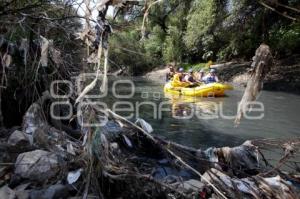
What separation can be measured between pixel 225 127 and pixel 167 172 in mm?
6120

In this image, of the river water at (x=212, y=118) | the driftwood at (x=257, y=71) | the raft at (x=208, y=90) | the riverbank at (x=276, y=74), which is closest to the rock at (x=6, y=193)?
the driftwood at (x=257, y=71)

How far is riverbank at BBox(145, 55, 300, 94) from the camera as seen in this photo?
2222 centimetres

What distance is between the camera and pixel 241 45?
27781 millimetres

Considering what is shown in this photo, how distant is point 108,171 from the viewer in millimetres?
4609

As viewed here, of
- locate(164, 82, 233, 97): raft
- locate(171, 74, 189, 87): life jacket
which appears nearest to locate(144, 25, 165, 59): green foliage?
locate(171, 74, 189, 87): life jacket

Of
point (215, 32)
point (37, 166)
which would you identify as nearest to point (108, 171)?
point (37, 166)

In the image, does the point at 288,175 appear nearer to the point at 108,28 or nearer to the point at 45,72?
the point at 108,28

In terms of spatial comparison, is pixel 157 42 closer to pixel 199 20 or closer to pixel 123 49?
pixel 199 20

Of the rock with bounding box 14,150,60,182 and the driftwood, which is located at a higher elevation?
the driftwood

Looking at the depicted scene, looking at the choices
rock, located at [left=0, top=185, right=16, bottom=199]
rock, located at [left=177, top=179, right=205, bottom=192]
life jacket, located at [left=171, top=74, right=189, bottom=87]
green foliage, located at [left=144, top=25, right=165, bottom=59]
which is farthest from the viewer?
green foliage, located at [left=144, top=25, right=165, bottom=59]

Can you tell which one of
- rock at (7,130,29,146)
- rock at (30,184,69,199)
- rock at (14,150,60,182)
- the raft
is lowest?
rock at (30,184,69,199)

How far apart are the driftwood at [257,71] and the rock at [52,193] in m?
2.39

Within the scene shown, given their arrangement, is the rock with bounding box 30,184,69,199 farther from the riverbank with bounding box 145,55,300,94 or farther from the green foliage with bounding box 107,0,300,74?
the riverbank with bounding box 145,55,300,94

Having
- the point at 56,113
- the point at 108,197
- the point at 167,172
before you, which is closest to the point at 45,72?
the point at 56,113
